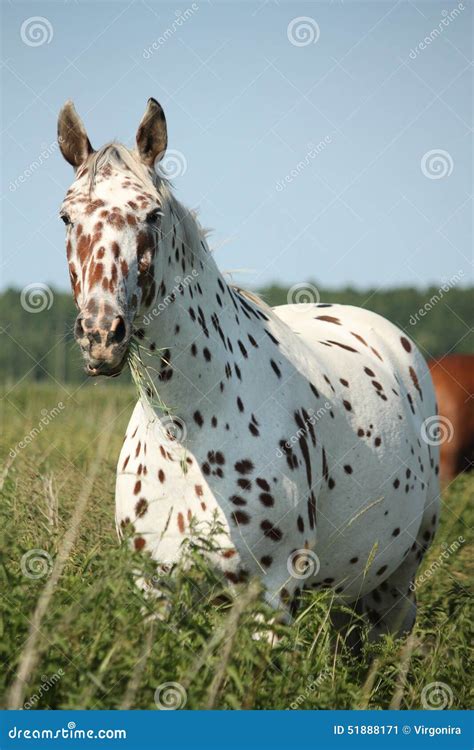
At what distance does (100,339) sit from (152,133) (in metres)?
1.07

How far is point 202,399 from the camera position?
13.2 feet

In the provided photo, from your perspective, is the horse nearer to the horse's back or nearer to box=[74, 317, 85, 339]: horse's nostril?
box=[74, 317, 85, 339]: horse's nostril

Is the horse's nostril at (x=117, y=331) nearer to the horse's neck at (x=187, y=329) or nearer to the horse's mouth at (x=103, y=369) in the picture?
the horse's mouth at (x=103, y=369)

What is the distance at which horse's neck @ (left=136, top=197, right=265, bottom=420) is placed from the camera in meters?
3.87

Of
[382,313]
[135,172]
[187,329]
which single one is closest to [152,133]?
[135,172]

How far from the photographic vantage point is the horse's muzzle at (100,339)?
3.38m

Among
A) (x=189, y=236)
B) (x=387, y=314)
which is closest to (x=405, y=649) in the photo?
(x=189, y=236)

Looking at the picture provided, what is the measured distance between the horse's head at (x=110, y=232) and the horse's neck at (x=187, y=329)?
0.14 metres

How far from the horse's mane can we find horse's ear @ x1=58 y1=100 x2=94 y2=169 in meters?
0.07

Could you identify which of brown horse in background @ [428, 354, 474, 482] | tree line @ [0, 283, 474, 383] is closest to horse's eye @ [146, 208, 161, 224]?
brown horse in background @ [428, 354, 474, 482]

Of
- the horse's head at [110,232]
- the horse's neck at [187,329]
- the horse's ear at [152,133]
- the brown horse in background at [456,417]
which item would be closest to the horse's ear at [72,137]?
the horse's head at [110,232]

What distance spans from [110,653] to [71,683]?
19 cm

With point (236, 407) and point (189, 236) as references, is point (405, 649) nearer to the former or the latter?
point (236, 407)

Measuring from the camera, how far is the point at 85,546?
4.66 meters
